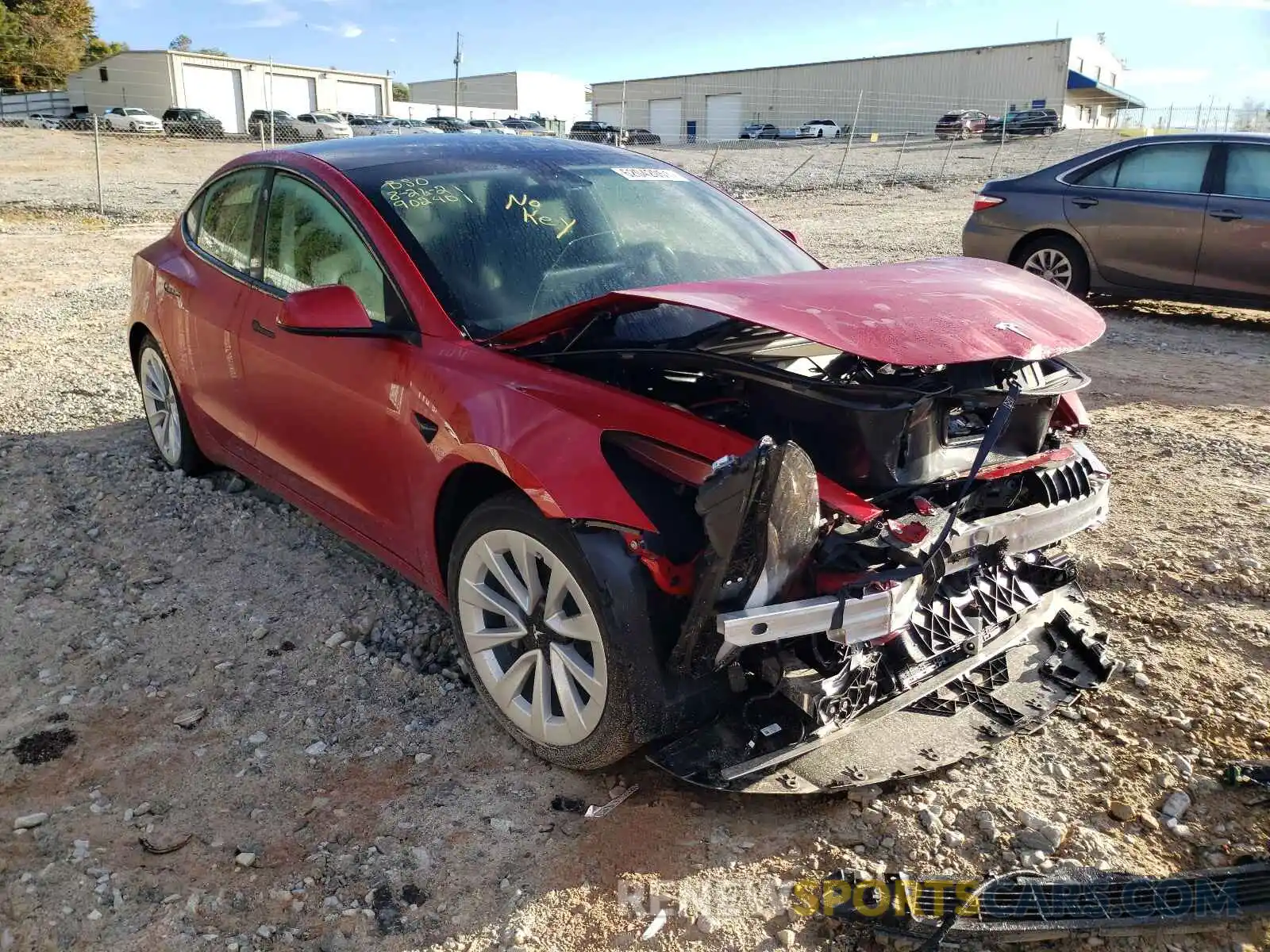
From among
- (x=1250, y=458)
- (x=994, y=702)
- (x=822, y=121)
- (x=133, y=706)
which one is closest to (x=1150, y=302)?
(x=1250, y=458)

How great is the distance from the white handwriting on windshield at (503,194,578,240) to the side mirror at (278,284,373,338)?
2.29 ft

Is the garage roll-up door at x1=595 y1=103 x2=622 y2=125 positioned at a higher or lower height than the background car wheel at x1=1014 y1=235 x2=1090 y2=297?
higher

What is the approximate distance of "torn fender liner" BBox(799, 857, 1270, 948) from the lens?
223cm

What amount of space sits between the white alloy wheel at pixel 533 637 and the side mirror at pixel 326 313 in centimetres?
85

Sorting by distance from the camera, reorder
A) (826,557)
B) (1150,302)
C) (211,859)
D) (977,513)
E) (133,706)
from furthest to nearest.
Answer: (1150,302) < (133,706) < (977,513) < (211,859) < (826,557)

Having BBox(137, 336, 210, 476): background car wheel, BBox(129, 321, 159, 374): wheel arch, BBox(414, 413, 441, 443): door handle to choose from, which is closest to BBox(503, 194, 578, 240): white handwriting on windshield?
BBox(414, 413, 441, 443): door handle

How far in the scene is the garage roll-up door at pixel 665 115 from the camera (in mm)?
56594

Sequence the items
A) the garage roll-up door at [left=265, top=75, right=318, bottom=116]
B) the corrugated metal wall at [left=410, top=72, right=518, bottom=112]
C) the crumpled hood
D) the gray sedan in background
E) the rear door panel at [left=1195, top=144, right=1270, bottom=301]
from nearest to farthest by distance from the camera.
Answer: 1. the crumpled hood
2. the rear door panel at [left=1195, top=144, right=1270, bottom=301]
3. the gray sedan in background
4. the garage roll-up door at [left=265, top=75, right=318, bottom=116]
5. the corrugated metal wall at [left=410, top=72, right=518, bottom=112]

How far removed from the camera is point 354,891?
95.0 inches

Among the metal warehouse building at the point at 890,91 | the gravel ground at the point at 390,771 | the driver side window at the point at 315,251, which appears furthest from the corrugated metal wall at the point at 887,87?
the gravel ground at the point at 390,771

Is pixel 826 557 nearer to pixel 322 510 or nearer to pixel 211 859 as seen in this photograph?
pixel 211 859

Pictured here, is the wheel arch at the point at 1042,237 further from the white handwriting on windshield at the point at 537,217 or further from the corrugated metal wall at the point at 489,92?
the corrugated metal wall at the point at 489,92

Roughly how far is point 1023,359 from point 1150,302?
859 centimetres

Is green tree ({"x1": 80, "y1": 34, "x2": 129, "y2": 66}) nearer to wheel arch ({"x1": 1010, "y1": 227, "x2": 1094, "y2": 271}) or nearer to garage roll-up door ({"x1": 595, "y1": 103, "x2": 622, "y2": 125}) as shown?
garage roll-up door ({"x1": 595, "y1": 103, "x2": 622, "y2": 125})
